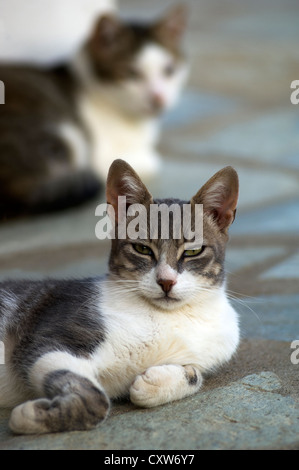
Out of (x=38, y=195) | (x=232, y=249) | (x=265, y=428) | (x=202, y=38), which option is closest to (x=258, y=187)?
(x=232, y=249)

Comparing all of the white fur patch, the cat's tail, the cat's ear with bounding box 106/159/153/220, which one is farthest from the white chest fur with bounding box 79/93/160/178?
the cat's ear with bounding box 106/159/153/220

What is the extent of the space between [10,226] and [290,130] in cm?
266

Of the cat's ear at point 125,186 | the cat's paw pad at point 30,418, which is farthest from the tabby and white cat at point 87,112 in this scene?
the cat's paw pad at point 30,418

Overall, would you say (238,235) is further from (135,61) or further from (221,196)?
(135,61)

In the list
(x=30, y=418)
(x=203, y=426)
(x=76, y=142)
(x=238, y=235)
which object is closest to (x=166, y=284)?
(x=203, y=426)

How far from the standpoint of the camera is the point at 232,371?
2.53 m

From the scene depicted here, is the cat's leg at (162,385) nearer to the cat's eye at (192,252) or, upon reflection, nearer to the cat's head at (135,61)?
the cat's eye at (192,252)

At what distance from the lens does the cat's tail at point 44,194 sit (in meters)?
4.52

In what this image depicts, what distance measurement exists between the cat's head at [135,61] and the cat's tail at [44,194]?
949mm

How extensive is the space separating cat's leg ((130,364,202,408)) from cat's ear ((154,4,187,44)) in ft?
11.7

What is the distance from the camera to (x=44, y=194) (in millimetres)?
4547

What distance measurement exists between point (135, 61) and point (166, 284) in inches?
127

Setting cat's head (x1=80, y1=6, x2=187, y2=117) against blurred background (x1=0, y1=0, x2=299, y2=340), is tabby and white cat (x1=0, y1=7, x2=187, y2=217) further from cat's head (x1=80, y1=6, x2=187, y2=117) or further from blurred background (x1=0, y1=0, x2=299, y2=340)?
blurred background (x1=0, y1=0, x2=299, y2=340)

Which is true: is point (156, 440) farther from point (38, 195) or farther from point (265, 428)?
point (38, 195)
